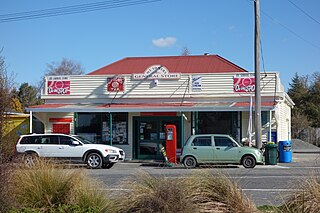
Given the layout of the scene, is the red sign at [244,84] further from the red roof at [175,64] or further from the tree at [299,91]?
the tree at [299,91]

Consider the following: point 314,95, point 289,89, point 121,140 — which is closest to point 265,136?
point 121,140

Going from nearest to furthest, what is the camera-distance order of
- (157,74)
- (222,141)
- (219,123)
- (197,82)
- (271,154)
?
(222,141), (271,154), (219,123), (197,82), (157,74)

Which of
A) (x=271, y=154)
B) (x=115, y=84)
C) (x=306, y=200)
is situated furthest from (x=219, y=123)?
(x=306, y=200)

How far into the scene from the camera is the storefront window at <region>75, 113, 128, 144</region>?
86.1 ft

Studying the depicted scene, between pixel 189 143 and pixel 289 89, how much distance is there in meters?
48.0

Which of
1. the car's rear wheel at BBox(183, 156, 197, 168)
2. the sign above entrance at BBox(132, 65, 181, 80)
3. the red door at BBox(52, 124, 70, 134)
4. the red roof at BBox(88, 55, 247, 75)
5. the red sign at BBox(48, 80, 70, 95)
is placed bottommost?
the car's rear wheel at BBox(183, 156, 197, 168)

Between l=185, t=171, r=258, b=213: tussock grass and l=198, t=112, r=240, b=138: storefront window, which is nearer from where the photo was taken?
l=185, t=171, r=258, b=213: tussock grass

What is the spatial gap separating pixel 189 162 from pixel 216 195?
13665 millimetres

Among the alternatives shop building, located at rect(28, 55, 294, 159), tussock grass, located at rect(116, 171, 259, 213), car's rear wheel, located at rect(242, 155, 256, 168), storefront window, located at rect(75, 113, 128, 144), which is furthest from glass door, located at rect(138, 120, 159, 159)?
tussock grass, located at rect(116, 171, 259, 213)

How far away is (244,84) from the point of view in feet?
84.9

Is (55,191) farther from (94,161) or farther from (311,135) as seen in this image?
(311,135)

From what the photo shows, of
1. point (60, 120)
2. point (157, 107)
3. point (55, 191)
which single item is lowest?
point (55, 191)

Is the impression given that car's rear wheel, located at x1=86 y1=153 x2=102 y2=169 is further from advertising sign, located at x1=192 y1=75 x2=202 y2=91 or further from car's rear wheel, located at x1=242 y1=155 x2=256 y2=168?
advertising sign, located at x1=192 y1=75 x2=202 y2=91

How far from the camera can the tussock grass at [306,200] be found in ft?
21.9
